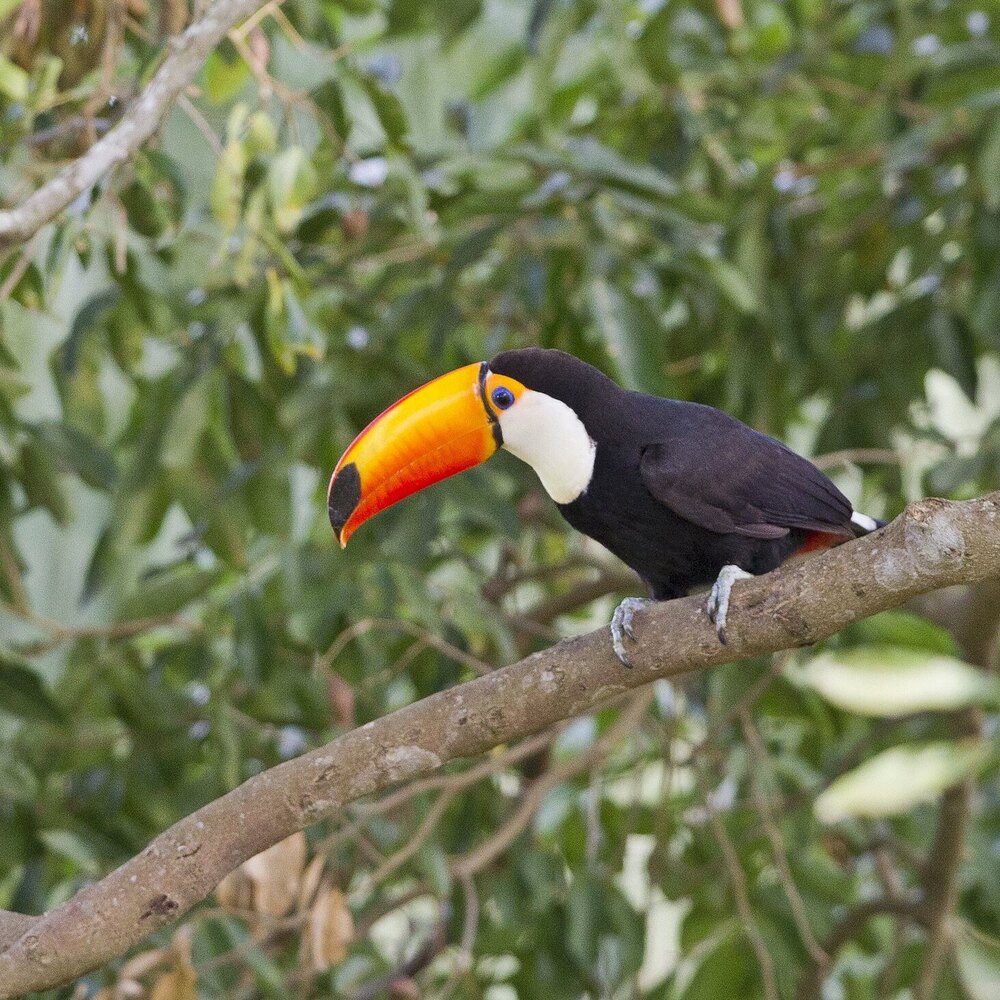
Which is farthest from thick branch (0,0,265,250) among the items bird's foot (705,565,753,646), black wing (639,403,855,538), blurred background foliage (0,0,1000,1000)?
bird's foot (705,565,753,646)

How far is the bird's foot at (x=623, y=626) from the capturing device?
172 centimetres

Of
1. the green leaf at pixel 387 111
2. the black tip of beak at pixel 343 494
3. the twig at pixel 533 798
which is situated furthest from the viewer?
Result: the twig at pixel 533 798

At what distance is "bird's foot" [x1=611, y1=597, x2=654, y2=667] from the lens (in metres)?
1.72

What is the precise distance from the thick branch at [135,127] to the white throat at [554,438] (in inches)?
26.4

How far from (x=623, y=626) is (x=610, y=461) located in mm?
392

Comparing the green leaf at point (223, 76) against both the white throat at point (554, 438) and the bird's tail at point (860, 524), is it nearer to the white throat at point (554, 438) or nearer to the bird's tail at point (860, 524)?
the white throat at point (554, 438)

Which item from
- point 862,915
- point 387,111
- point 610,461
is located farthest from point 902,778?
point 387,111

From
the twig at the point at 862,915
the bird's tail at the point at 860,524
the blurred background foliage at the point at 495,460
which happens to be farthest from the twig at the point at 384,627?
the twig at the point at 862,915

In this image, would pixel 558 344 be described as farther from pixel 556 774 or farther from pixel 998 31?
pixel 998 31

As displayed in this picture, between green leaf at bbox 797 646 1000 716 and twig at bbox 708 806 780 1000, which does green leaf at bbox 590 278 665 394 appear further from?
twig at bbox 708 806 780 1000

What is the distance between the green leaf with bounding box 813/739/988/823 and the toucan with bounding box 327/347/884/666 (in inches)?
31.6

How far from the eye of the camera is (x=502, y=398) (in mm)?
2225

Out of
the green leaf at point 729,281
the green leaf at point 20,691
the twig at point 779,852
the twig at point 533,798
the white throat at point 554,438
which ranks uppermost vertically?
the white throat at point 554,438

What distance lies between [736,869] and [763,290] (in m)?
1.14
